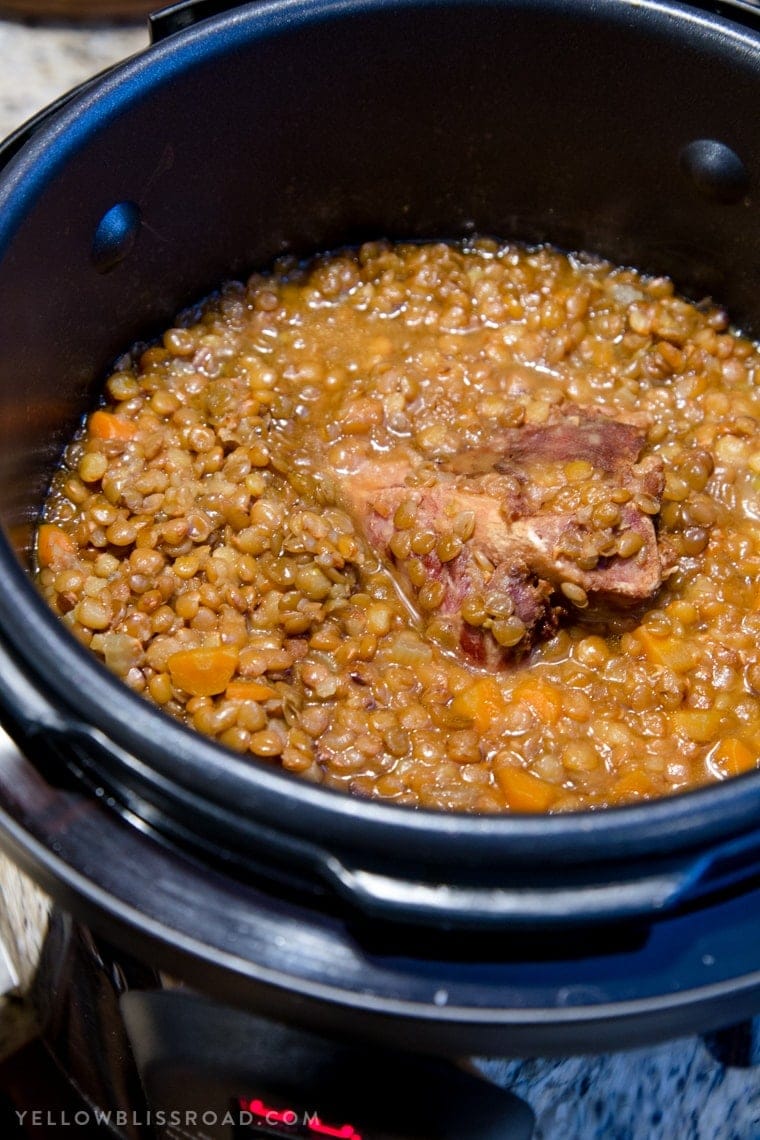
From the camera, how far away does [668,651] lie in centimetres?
224

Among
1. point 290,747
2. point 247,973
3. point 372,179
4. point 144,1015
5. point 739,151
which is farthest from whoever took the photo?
point 372,179

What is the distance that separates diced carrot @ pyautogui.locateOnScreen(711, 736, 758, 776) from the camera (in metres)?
2.09

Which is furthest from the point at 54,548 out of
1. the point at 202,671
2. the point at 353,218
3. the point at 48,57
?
the point at 48,57

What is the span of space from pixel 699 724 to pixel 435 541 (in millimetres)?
616

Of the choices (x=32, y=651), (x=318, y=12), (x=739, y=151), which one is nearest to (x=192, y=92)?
(x=318, y=12)

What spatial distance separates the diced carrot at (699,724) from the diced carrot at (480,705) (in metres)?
0.33

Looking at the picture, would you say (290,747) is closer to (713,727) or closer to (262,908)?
(262,908)

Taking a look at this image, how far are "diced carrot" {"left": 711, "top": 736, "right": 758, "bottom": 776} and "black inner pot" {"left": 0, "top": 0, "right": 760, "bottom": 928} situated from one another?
683 millimetres

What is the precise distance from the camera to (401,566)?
2320 millimetres

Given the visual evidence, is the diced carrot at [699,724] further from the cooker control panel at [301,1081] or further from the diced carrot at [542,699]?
the cooker control panel at [301,1081]

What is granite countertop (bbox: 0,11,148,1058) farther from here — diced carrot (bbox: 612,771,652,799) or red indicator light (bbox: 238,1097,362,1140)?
red indicator light (bbox: 238,1097,362,1140)

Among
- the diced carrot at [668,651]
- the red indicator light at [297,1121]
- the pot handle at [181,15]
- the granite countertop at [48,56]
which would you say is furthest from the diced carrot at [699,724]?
the granite countertop at [48,56]

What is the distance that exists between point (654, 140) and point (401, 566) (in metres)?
1.14

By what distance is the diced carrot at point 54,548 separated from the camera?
230 cm
